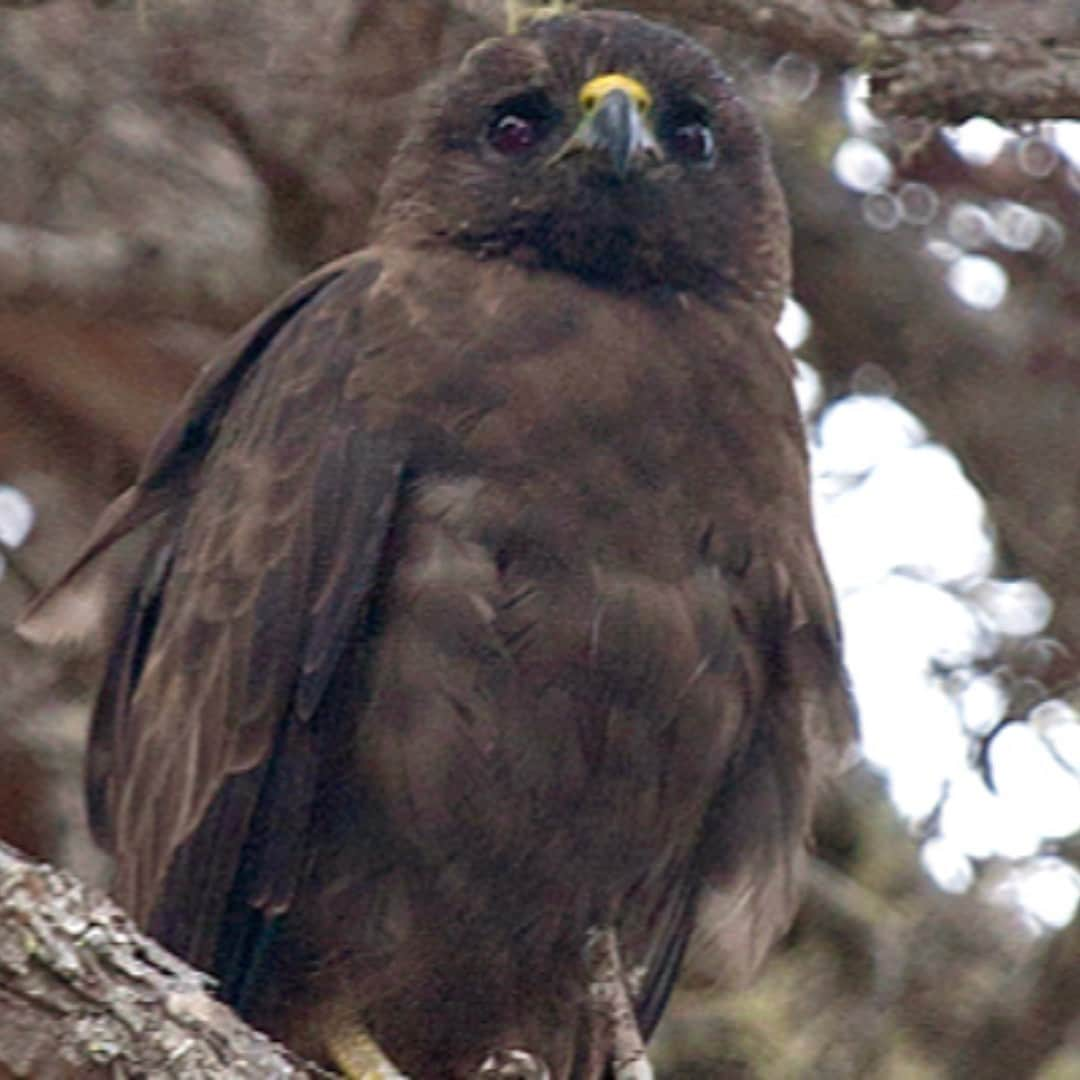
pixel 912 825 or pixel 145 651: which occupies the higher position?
pixel 145 651

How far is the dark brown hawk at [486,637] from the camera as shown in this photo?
4.64 meters

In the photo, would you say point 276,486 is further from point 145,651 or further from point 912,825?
point 912,825

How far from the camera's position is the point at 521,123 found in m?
5.28

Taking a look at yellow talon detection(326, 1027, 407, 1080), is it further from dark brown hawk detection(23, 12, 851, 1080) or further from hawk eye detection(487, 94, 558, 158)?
hawk eye detection(487, 94, 558, 158)

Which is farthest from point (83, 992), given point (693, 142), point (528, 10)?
point (528, 10)

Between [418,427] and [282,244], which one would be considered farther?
[282,244]

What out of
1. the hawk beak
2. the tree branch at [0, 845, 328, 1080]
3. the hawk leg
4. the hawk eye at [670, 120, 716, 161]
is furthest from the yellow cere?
the tree branch at [0, 845, 328, 1080]

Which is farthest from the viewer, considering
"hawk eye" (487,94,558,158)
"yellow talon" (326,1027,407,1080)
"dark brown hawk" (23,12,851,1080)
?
"hawk eye" (487,94,558,158)

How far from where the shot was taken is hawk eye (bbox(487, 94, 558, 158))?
5.26 m

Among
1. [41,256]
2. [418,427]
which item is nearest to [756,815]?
[418,427]

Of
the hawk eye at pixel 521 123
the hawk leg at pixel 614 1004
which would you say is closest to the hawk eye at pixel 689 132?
the hawk eye at pixel 521 123

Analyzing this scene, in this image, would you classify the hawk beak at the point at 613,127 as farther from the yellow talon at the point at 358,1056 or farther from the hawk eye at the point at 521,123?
the yellow talon at the point at 358,1056

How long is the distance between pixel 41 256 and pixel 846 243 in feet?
6.56

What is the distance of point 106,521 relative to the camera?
512 centimetres
